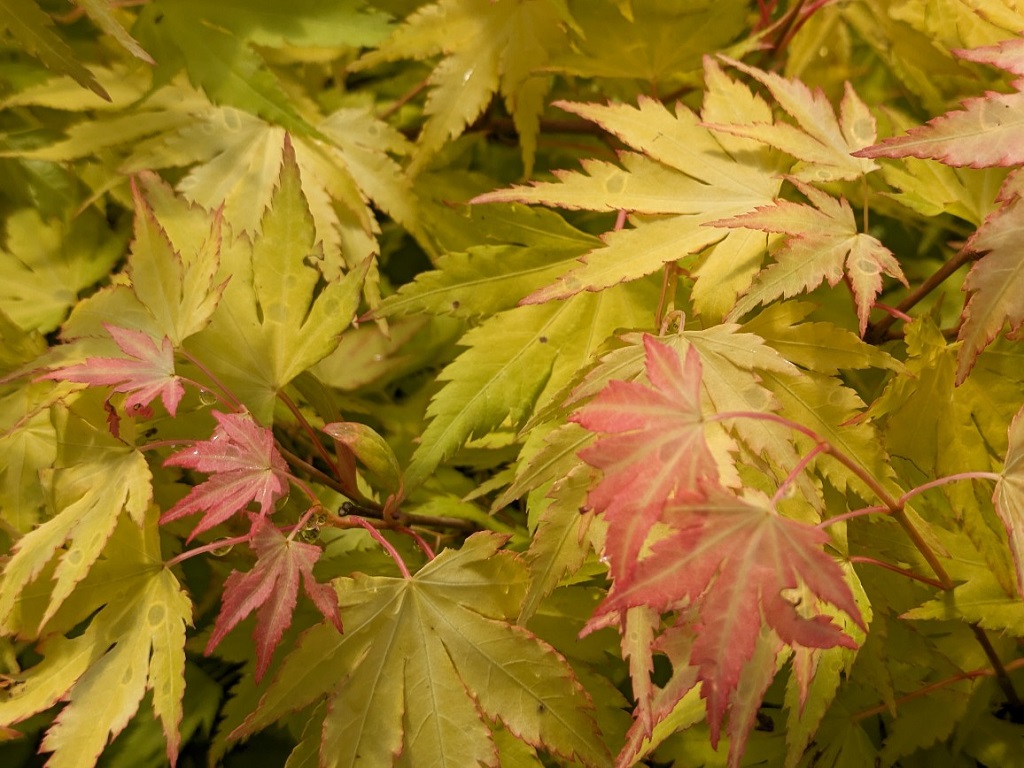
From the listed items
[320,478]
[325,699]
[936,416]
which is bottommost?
[325,699]

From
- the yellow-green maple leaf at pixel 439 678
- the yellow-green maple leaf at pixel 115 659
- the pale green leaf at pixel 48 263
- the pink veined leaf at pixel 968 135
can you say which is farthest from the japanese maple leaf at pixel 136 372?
the pink veined leaf at pixel 968 135

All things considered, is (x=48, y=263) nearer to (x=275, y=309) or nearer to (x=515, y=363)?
(x=275, y=309)

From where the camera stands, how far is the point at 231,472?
59 cm

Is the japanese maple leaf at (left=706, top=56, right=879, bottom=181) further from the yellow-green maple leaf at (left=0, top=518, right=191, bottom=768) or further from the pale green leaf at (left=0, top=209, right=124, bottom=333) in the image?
the pale green leaf at (left=0, top=209, right=124, bottom=333)

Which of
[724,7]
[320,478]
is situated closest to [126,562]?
[320,478]

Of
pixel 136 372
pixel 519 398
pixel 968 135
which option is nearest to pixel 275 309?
pixel 136 372

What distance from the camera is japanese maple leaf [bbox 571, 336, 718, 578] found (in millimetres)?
486

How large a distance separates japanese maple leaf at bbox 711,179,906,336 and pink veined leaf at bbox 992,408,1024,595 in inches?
5.4

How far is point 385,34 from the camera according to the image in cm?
89

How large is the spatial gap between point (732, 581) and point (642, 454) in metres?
0.10

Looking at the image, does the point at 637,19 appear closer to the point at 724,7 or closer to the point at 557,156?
the point at 724,7

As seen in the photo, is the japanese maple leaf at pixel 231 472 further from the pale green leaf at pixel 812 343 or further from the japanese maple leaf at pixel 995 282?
the japanese maple leaf at pixel 995 282

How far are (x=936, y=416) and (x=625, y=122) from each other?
1.34 ft

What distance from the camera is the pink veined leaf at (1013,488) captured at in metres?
0.56
